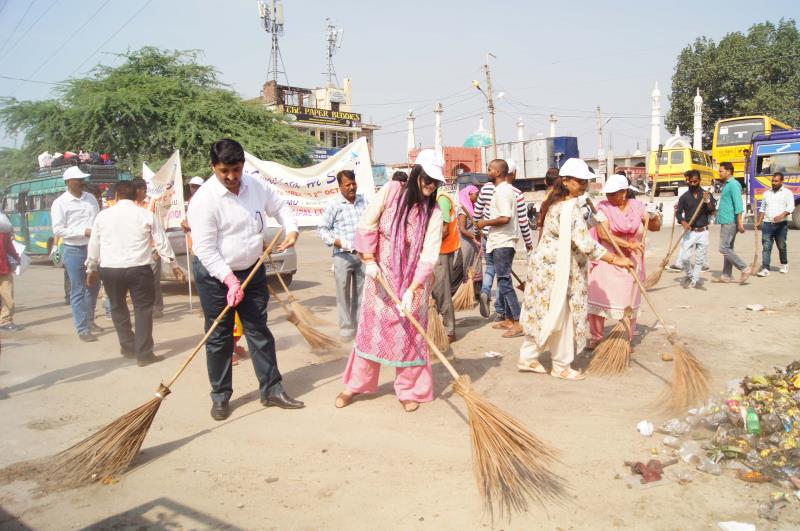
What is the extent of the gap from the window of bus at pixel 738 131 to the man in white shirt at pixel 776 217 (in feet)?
Result: 63.6

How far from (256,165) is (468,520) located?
18.9 ft

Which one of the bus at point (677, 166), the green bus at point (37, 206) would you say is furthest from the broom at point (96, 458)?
the bus at point (677, 166)

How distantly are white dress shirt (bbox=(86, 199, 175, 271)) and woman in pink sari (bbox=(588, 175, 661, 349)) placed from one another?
413 cm

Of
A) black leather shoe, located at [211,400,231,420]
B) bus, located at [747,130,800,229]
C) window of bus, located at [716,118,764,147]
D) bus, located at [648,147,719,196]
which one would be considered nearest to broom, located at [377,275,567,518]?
black leather shoe, located at [211,400,231,420]

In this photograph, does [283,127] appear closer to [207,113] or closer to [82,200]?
[207,113]

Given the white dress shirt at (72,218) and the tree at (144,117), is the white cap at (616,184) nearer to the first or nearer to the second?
the white dress shirt at (72,218)

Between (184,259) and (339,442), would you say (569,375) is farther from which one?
(184,259)

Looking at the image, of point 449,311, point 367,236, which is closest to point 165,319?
point 449,311

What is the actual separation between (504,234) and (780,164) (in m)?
15.4

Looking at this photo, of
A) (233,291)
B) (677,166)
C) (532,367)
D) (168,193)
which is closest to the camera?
(233,291)

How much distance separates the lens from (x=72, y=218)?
21.1 feet

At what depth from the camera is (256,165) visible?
7441 mm

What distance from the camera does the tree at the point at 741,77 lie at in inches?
1495

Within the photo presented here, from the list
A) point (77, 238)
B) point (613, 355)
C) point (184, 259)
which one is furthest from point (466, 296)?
point (184, 259)
